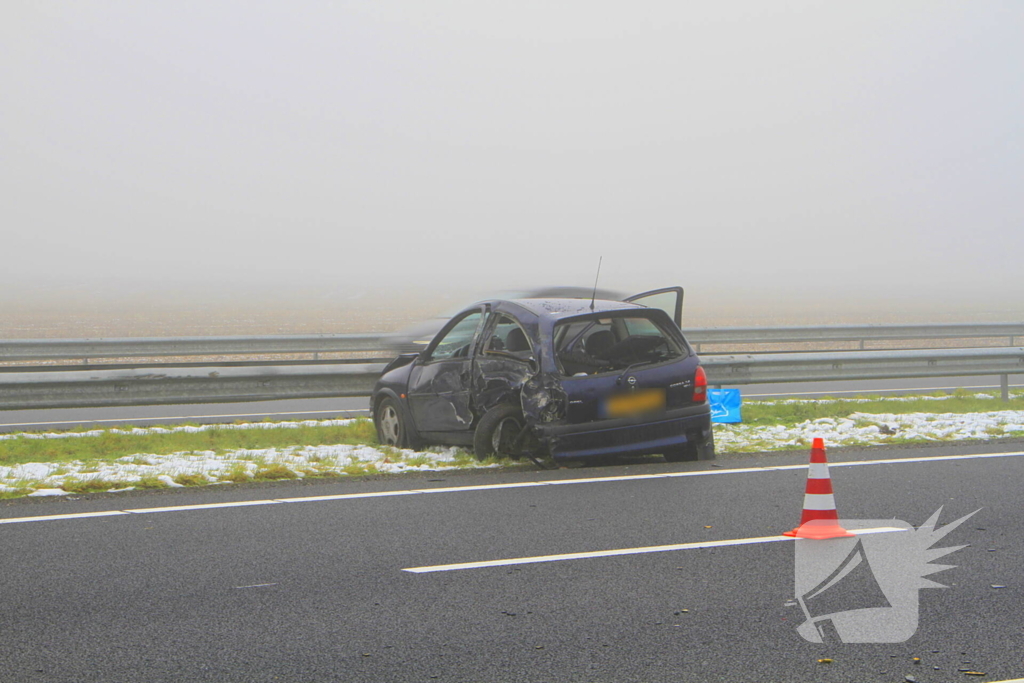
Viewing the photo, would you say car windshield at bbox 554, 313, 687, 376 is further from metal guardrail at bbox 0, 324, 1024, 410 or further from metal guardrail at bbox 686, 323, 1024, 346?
metal guardrail at bbox 686, 323, 1024, 346

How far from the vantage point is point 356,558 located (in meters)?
5.87

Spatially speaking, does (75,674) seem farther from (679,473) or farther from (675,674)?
(679,473)

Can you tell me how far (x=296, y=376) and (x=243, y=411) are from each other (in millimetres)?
4966

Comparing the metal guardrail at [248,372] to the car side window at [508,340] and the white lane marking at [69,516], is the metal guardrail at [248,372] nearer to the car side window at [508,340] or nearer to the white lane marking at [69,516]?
the car side window at [508,340]

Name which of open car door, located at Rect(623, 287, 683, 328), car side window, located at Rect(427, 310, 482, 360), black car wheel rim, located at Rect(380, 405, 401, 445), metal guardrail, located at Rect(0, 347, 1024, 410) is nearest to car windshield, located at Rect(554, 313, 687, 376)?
open car door, located at Rect(623, 287, 683, 328)

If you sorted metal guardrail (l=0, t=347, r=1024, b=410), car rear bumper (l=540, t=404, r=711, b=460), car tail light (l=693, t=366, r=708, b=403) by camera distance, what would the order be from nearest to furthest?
car rear bumper (l=540, t=404, r=711, b=460), car tail light (l=693, t=366, r=708, b=403), metal guardrail (l=0, t=347, r=1024, b=410)

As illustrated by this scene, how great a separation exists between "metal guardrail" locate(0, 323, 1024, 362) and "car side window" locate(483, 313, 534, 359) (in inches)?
263

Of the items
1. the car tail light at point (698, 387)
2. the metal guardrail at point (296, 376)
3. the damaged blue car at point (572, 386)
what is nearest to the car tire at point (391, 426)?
the damaged blue car at point (572, 386)

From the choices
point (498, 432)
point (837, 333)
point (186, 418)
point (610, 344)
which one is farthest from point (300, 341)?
point (610, 344)

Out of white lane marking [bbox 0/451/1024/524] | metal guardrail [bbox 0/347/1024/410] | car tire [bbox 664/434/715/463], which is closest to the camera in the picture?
white lane marking [bbox 0/451/1024/524]

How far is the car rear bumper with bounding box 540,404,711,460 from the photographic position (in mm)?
8344

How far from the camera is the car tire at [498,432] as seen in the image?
8.85 meters

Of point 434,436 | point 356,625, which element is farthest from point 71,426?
point 356,625

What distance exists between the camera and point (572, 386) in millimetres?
8352
